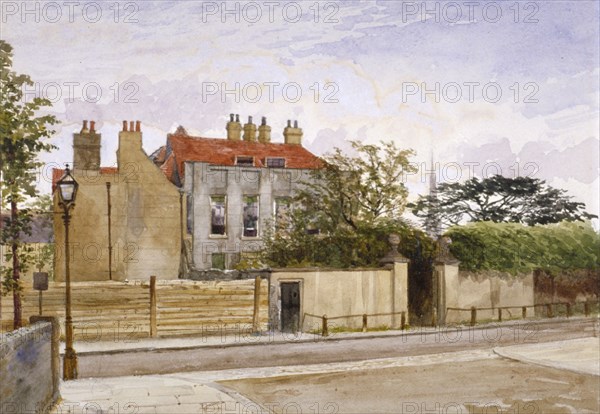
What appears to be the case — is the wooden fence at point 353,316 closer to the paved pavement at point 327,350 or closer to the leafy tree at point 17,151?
the paved pavement at point 327,350

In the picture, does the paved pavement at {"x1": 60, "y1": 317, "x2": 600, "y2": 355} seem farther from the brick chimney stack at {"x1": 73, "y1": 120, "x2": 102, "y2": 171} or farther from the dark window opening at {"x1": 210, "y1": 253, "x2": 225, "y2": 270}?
the brick chimney stack at {"x1": 73, "y1": 120, "x2": 102, "y2": 171}

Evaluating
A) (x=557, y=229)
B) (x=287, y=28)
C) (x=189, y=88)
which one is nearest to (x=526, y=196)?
(x=557, y=229)

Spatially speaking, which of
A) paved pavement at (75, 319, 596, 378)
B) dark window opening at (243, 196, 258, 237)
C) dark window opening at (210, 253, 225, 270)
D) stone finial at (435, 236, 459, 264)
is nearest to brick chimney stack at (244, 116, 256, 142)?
dark window opening at (243, 196, 258, 237)

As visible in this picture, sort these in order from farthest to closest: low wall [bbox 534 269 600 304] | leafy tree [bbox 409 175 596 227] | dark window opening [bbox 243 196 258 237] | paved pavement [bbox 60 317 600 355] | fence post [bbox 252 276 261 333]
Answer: fence post [bbox 252 276 261 333] < low wall [bbox 534 269 600 304] < paved pavement [bbox 60 317 600 355] < leafy tree [bbox 409 175 596 227] < dark window opening [bbox 243 196 258 237]

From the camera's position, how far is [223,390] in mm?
7754

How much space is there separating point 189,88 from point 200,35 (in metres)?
0.55

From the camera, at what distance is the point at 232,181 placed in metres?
7.24

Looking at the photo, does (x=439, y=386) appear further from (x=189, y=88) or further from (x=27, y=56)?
(x=27, y=56)

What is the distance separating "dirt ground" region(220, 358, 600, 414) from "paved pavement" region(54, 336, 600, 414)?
0.58 feet

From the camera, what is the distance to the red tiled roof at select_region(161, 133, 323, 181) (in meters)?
6.85

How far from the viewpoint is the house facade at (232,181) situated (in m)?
6.94

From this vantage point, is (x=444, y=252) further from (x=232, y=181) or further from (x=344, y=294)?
(x=232, y=181)

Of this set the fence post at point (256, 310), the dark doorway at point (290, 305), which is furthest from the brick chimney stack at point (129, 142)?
the dark doorway at point (290, 305)

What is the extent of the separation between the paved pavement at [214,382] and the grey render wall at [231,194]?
4.42 feet
